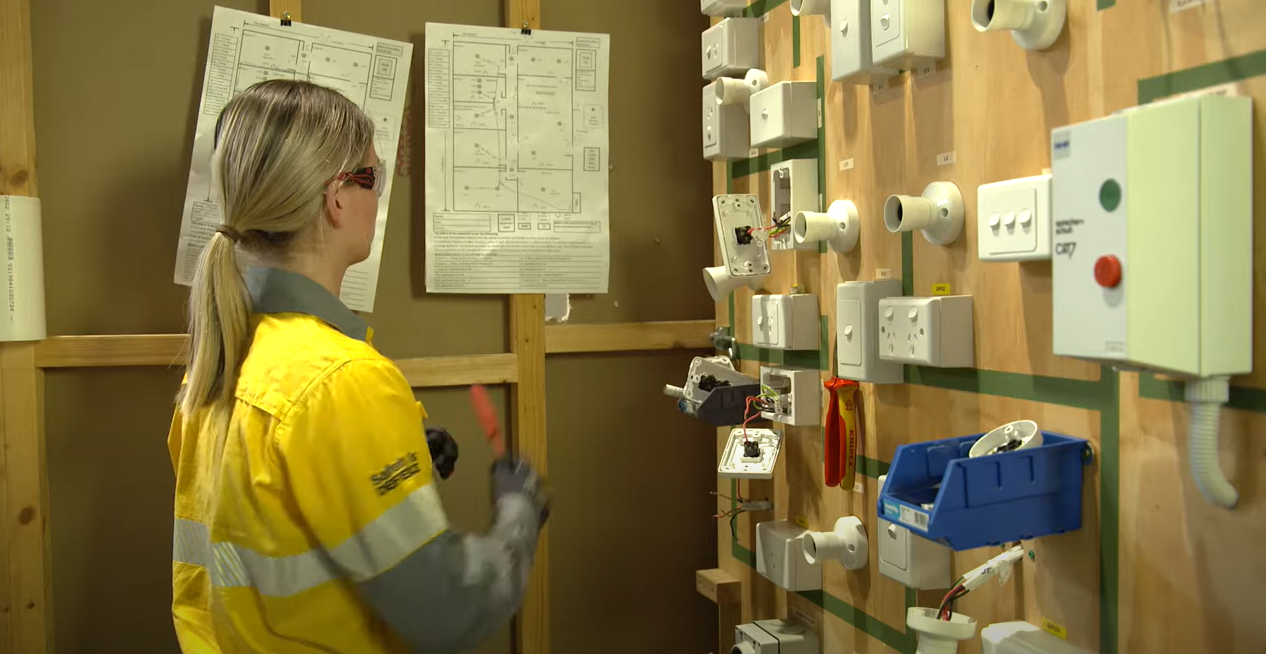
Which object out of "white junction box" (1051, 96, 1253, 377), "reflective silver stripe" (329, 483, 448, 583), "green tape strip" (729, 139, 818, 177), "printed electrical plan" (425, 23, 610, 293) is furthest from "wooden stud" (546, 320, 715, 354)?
"white junction box" (1051, 96, 1253, 377)

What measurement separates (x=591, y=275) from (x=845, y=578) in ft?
3.30

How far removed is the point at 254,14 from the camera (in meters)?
2.17

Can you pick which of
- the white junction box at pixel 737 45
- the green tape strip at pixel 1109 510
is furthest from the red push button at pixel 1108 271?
the white junction box at pixel 737 45

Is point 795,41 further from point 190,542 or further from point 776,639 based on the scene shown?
point 190,542

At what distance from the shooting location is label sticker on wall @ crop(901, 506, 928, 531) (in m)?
1.25

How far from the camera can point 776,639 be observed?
6.68 feet

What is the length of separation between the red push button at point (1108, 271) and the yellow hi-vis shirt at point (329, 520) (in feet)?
2.70

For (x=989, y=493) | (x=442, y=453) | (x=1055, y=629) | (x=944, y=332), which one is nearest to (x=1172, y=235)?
(x=989, y=493)

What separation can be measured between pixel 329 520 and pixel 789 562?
3.71ft

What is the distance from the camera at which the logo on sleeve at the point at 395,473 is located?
116cm

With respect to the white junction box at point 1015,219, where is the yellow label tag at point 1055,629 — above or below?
below

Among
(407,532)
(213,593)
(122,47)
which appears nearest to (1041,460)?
(407,532)

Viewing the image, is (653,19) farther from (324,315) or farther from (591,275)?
(324,315)

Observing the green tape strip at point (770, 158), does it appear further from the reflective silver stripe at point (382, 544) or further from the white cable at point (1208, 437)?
the reflective silver stripe at point (382, 544)
